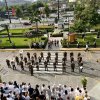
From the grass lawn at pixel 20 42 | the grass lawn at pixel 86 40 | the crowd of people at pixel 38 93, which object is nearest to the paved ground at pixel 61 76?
the crowd of people at pixel 38 93

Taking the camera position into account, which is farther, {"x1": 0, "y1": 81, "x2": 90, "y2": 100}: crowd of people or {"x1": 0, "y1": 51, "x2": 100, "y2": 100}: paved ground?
{"x1": 0, "y1": 51, "x2": 100, "y2": 100}: paved ground

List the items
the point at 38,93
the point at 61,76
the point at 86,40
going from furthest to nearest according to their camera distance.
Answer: the point at 86,40 → the point at 61,76 → the point at 38,93

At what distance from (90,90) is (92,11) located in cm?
2324

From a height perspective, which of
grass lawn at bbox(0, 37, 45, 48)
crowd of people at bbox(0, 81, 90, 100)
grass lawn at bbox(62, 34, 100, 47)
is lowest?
grass lawn at bbox(0, 37, 45, 48)

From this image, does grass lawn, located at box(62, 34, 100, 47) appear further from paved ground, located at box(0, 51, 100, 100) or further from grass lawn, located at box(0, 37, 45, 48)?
grass lawn, located at box(0, 37, 45, 48)

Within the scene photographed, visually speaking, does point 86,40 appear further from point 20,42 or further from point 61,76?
point 61,76

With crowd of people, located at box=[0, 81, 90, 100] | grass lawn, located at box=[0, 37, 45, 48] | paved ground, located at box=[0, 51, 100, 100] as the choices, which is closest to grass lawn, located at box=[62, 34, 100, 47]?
paved ground, located at box=[0, 51, 100, 100]

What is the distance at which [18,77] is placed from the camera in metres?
29.0

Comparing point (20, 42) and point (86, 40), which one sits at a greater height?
point (86, 40)

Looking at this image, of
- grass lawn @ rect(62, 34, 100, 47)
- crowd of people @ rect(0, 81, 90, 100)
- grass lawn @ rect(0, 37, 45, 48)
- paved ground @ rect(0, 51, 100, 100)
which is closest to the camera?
crowd of people @ rect(0, 81, 90, 100)

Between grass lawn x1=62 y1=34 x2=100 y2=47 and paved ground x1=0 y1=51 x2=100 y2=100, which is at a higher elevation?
grass lawn x1=62 y1=34 x2=100 y2=47

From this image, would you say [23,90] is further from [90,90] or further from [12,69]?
[12,69]

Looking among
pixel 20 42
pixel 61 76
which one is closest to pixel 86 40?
pixel 20 42

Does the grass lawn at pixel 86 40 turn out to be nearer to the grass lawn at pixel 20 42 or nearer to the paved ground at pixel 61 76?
the paved ground at pixel 61 76
